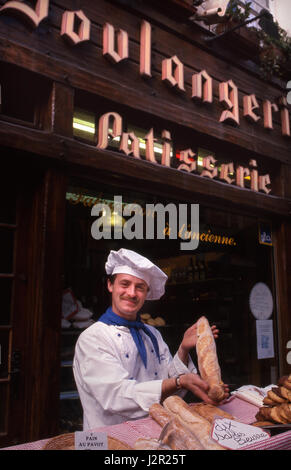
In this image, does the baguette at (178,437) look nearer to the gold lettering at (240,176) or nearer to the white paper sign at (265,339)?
the white paper sign at (265,339)

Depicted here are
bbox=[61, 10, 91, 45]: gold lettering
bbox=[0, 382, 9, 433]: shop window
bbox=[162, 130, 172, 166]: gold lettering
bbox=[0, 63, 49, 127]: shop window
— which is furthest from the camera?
bbox=[162, 130, 172, 166]: gold lettering

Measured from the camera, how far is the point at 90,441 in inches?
73.1

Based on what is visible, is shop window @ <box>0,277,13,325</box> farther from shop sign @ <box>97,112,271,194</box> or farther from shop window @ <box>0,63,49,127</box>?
shop sign @ <box>97,112,271,194</box>

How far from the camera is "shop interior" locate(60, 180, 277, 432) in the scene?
4121mm

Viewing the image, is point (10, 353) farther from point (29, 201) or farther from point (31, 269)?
point (29, 201)

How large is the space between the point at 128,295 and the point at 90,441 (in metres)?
1.54

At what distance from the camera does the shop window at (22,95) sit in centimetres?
382

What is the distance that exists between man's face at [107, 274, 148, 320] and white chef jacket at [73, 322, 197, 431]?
15 centimetres

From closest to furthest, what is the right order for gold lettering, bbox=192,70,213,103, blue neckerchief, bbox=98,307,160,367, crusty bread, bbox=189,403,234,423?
crusty bread, bbox=189,403,234,423, blue neckerchief, bbox=98,307,160,367, gold lettering, bbox=192,70,213,103

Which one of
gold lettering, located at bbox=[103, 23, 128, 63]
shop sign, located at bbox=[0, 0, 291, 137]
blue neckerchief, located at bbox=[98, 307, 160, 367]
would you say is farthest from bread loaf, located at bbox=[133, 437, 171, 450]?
gold lettering, located at bbox=[103, 23, 128, 63]

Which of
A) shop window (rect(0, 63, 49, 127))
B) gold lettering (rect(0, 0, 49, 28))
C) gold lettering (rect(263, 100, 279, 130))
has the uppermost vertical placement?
gold lettering (rect(263, 100, 279, 130))

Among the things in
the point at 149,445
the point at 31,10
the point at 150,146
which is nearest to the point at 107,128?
the point at 150,146

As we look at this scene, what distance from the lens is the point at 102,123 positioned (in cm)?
430
